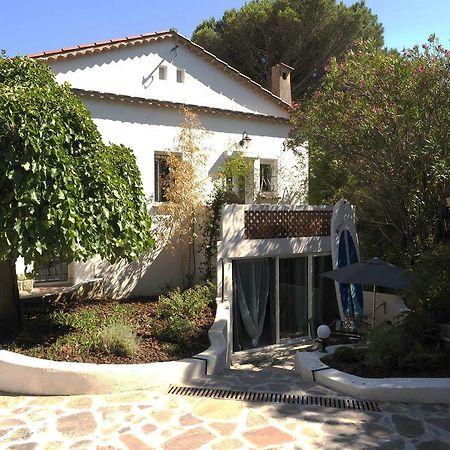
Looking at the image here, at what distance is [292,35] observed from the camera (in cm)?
2069

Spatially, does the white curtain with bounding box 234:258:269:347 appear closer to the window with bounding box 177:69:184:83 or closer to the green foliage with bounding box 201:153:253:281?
the green foliage with bounding box 201:153:253:281

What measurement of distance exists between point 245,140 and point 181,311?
6525mm

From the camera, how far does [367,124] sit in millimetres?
9523

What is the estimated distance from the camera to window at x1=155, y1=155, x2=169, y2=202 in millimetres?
11961

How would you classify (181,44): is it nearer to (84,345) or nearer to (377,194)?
(377,194)

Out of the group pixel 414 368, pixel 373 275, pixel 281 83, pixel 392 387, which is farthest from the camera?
pixel 281 83

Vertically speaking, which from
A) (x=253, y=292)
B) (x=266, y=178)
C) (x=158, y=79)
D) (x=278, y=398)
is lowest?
(x=278, y=398)

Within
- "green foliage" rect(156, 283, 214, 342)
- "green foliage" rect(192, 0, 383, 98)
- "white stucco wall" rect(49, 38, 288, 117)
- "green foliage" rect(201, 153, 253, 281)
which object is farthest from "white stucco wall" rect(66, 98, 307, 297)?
"green foliage" rect(192, 0, 383, 98)

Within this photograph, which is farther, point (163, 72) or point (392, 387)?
point (163, 72)

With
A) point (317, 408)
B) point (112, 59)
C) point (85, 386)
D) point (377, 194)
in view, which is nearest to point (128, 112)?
point (112, 59)

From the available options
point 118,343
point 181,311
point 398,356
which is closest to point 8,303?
point 118,343

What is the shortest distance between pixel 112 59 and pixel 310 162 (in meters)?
6.53

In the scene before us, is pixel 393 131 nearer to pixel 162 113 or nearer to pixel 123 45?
pixel 162 113

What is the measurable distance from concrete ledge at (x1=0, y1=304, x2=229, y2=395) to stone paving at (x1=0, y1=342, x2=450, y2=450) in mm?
150
